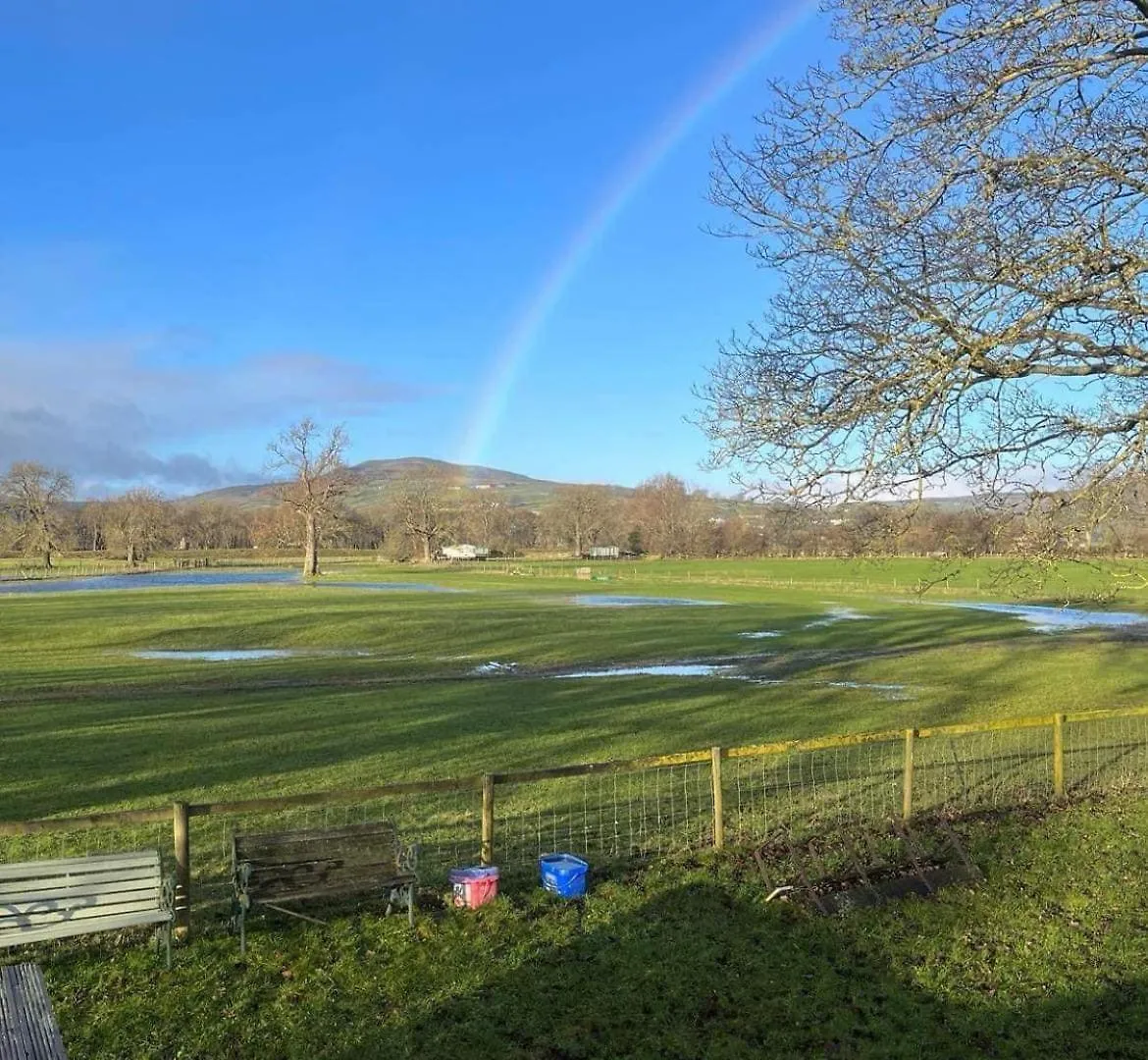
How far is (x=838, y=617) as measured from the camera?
1788 inches

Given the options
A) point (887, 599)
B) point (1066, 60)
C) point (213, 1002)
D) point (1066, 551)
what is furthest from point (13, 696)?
point (887, 599)

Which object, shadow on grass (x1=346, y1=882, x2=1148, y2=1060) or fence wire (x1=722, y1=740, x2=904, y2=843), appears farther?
fence wire (x1=722, y1=740, x2=904, y2=843)

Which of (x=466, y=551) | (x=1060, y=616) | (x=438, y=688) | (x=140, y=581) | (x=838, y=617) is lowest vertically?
(x=1060, y=616)

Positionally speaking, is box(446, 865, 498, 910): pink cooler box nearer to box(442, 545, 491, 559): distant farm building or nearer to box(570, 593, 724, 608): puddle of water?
box(570, 593, 724, 608): puddle of water

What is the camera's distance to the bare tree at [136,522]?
108 metres

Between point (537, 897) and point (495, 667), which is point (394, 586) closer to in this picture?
point (495, 667)

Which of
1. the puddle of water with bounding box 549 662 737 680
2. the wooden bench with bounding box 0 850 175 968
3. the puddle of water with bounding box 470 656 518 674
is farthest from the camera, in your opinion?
the puddle of water with bounding box 470 656 518 674

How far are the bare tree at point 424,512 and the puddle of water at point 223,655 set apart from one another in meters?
87.8

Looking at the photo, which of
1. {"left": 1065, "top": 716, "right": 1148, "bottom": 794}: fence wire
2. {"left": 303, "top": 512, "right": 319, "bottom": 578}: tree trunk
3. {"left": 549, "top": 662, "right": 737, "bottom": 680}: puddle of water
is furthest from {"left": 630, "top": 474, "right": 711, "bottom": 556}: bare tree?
{"left": 1065, "top": 716, "right": 1148, "bottom": 794}: fence wire

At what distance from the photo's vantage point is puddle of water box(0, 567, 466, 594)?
206 ft

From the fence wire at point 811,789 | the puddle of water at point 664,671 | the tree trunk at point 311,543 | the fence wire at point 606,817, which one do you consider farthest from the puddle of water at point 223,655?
the tree trunk at point 311,543

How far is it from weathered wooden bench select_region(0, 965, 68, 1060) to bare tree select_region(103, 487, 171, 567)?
334 feet

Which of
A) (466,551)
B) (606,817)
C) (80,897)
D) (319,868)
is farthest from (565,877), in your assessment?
(466,551)

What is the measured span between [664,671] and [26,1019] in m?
22.6
